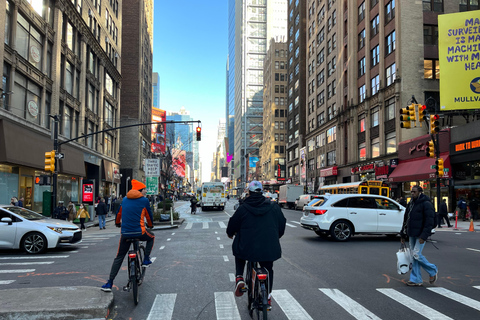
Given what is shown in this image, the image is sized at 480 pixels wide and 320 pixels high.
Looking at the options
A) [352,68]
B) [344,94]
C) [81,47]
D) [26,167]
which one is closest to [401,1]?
[352,68]

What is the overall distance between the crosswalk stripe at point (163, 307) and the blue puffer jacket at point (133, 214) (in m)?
1.15

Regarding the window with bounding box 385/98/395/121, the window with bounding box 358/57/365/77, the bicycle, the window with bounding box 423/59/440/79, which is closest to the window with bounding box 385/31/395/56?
the window with bounding box 423/59/440/79

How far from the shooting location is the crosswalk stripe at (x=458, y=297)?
6104mm

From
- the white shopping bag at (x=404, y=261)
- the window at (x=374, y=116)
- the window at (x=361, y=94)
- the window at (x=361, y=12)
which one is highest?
the window at (x=361, y=12)

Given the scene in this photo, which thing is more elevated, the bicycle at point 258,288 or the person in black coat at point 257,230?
the person in black coat at point 257,230

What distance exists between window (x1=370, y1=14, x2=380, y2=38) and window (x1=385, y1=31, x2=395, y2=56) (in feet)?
9.85

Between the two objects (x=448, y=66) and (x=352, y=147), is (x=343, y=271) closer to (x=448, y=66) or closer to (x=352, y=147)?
(x=448, y=66)

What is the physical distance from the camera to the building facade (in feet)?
69.8

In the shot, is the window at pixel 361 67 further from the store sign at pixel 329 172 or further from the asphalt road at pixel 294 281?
the asphalt road at pixel 294 281

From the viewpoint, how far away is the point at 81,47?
34.1 metres

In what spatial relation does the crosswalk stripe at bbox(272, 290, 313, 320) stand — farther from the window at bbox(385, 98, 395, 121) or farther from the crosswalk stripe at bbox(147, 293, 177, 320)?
the window at bbox(385, 98, 395, 121)

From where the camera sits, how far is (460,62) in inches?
965

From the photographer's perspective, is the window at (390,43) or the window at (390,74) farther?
the window at (390,43)

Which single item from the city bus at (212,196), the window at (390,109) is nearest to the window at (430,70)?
the window at (390,109)
